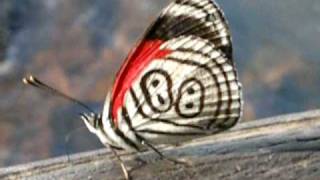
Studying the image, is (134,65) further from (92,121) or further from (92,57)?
(92,57)

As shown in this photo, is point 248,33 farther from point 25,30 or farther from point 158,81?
point 158,81

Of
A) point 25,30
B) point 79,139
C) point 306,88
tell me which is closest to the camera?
point 79,139

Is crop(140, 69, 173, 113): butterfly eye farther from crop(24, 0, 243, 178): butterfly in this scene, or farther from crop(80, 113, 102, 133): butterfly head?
crop(80, 113, 102, 133): butterfly head

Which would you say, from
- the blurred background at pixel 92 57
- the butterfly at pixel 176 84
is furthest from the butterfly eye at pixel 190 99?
the blurred background at pixel 92 57

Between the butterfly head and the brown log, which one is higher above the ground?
the butterfly head

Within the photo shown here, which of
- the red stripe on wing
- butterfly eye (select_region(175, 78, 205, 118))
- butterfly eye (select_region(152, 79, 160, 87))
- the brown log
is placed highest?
the red stripe on wing

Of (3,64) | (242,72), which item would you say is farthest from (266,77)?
(3,64)

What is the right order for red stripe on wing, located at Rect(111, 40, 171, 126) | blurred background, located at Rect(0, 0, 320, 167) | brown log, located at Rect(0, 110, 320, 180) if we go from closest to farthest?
1. brown log, located at Rect(0, 110, 320, 180)
2. red stripe on wing, located at Rect(111, 40, 171, 126)
3. blurred background, located at Rect(0, 0, 320, 167)

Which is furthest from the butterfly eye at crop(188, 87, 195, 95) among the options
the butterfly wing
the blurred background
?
the blurred background

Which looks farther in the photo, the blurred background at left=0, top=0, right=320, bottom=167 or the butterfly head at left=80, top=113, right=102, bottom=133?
the blurred background at left=0, top=0, right=320, bottom=167
